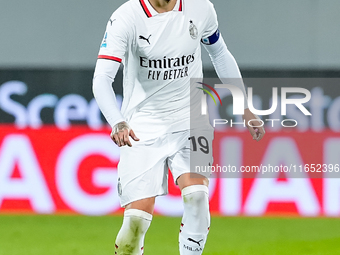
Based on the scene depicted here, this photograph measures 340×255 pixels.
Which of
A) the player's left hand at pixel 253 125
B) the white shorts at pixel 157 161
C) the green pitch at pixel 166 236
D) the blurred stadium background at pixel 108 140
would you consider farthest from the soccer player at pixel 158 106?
the blurred stadium background at pixel 108 140

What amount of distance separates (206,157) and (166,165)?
9.0 inches

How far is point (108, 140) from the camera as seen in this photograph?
604 centimetres

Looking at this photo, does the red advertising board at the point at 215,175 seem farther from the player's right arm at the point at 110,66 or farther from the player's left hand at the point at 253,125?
the player's right arm at the point at 110,66

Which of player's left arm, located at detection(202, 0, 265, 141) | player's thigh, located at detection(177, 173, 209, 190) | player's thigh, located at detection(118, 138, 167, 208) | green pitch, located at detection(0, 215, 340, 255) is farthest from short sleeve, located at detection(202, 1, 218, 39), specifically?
green pitch, located at detection(0, 215, 340, 255)

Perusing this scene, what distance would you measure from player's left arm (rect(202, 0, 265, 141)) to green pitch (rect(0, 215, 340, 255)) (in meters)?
1.54

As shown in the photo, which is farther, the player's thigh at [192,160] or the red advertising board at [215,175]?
the red advertising board at [215,175]

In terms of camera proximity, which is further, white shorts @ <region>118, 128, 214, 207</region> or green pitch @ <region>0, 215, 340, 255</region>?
green pitch @ <region>0, 215, 340, 255</region>

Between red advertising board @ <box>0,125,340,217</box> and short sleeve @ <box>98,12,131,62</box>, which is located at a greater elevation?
short sleeve @ <box>98,12,131,62</box>

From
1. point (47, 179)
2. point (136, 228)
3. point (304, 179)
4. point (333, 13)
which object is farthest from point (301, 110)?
point (136, 228)

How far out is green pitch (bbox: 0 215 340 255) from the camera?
4.73 meters

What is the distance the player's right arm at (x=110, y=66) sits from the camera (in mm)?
2934

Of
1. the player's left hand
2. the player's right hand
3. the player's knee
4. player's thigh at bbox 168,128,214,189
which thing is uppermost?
the player's right hand

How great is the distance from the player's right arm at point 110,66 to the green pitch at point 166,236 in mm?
1968

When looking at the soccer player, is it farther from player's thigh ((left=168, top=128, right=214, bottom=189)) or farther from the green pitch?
the green pitch
